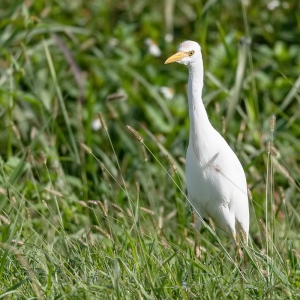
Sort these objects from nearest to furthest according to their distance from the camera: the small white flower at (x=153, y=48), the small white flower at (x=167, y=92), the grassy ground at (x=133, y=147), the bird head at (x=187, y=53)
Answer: the grassy ground at (x=133, y=147) < the bird head at (x=187, y=53) < the small white flower at (x=167, y=92) < the small white flower at (x=153, y=48)

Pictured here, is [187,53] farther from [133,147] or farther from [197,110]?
[133,147]

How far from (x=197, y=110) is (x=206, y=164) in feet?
0.85

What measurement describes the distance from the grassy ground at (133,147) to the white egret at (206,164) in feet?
0.60

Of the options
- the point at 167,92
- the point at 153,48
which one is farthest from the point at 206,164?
the point at 153,48

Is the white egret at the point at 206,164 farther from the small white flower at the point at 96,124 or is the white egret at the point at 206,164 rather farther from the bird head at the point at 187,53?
the small white flower at the point at 96,124

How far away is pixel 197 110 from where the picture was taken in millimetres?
3609

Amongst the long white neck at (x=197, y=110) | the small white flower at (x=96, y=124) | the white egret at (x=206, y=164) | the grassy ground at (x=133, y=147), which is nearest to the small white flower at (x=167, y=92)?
the grassy ground at (x=133, y=147)

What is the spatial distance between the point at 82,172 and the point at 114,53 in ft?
5.20

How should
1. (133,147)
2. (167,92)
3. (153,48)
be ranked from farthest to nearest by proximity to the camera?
(153,48), (167,92), (133,147)

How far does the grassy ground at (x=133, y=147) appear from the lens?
10.1 feet

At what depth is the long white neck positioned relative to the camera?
3.61 meters

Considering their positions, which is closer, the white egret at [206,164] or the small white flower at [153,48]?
the white egret at [206,164]

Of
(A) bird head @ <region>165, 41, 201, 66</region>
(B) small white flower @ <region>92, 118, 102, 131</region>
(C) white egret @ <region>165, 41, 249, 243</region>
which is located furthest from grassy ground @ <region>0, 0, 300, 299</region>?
(A) bird head @ <region>165, 41, 201, 66</region>

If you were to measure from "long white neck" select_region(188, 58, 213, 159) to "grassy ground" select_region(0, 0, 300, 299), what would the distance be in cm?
21
